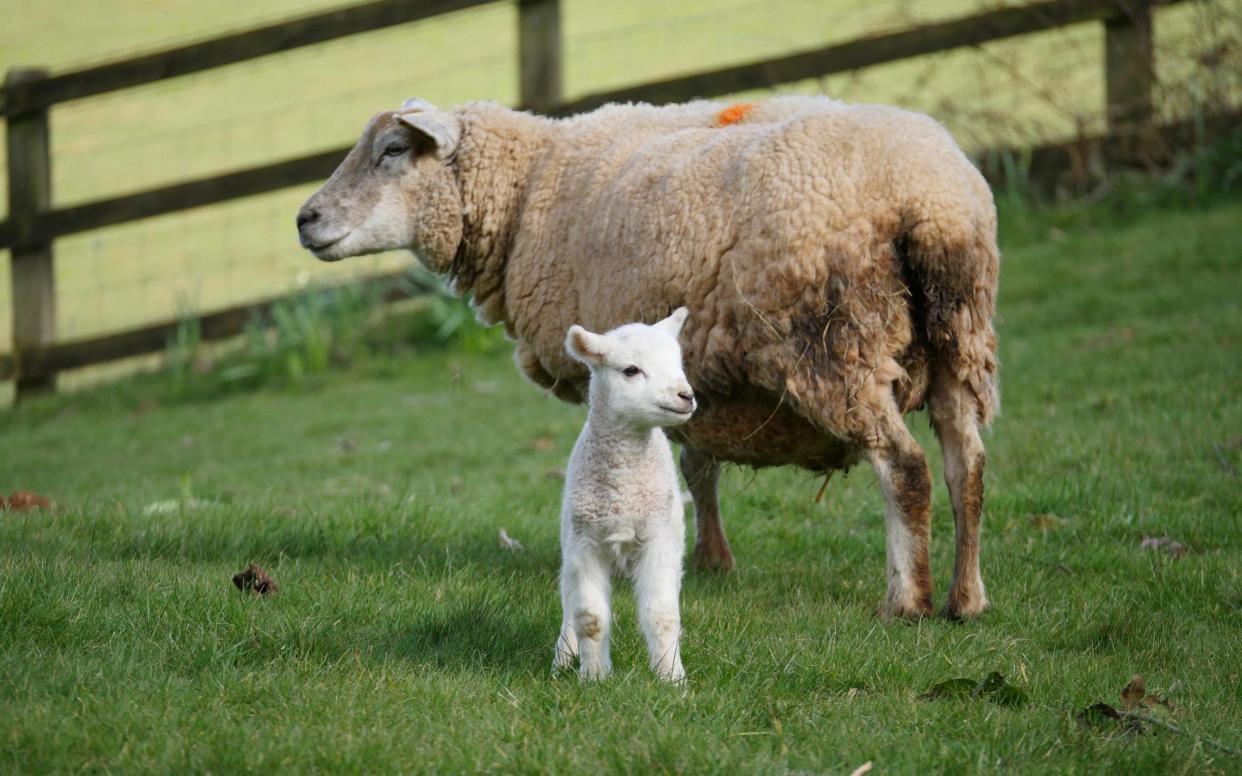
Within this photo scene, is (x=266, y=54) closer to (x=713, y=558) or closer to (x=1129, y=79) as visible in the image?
(x=1129, y=79)

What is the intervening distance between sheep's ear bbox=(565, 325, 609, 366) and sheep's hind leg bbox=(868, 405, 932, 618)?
1.06m

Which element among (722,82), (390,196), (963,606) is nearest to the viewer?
(963,606)

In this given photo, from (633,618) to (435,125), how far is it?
84.5 inches

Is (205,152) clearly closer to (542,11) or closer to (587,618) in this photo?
(542,11)

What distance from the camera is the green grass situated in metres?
3.20

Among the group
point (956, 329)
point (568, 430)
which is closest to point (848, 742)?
point (956, 329)

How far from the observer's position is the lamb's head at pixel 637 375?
3.65m

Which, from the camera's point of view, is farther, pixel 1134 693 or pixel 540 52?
pixel 540 52

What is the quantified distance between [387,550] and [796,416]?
162cm

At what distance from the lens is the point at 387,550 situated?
5059 mm

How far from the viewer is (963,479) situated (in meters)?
4.48

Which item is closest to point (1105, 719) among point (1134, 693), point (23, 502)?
point (1134, 693)

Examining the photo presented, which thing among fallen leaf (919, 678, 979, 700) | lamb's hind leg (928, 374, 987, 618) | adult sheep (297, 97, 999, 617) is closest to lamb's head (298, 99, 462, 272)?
adult sheep (297, 97, 999, 617)

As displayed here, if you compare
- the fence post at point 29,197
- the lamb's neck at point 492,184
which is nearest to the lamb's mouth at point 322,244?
the lamb's neck at point 492,184
